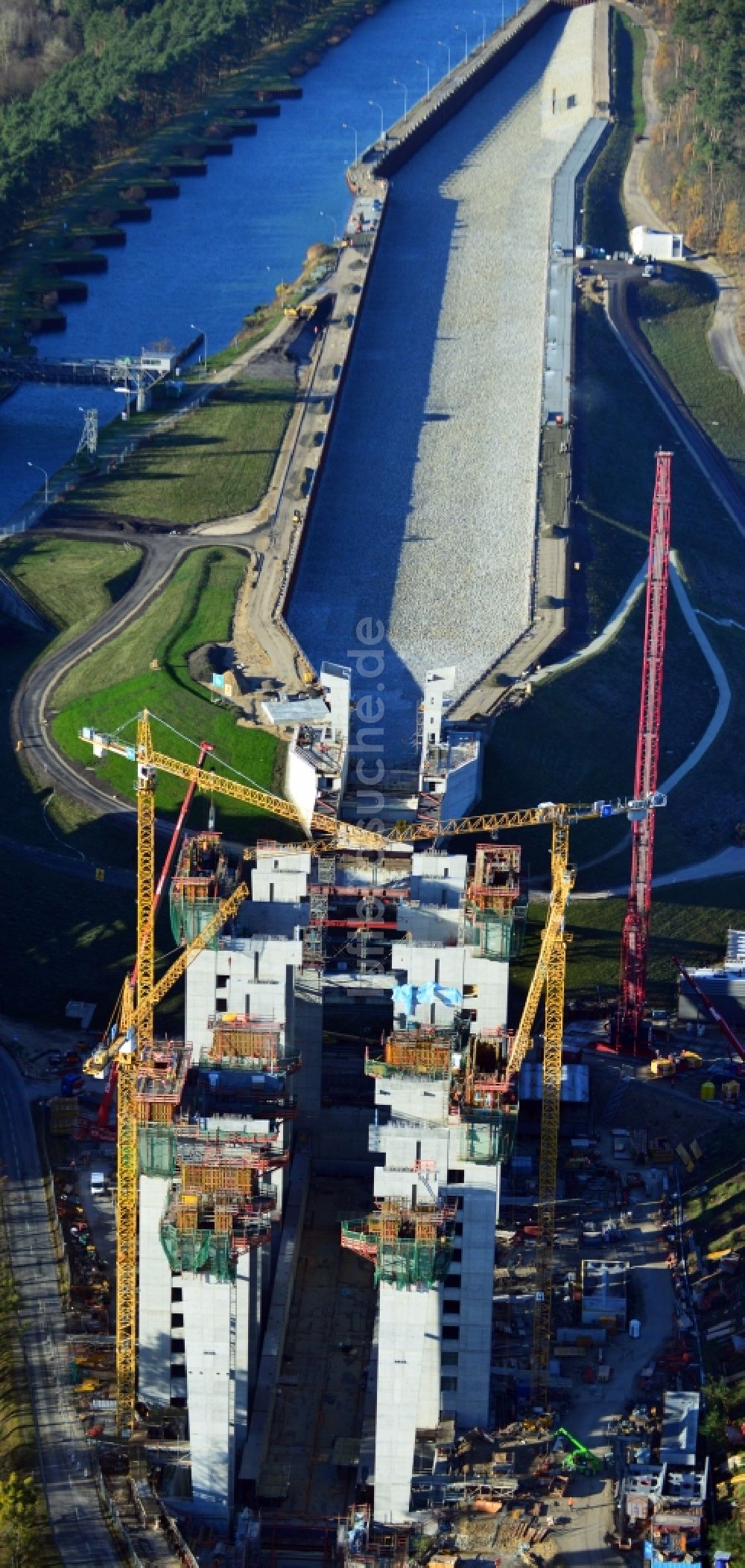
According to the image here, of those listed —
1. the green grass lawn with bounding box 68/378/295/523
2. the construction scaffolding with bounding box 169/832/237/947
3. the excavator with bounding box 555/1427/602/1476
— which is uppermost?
the green grass lawn with bounding box 68/378/295/523

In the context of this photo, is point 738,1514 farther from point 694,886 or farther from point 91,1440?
point 694,886

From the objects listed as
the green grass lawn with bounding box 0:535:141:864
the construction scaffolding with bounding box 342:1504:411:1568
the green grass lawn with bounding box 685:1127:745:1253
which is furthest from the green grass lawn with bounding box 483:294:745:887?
the construction scaffolding with bounding box 342:1504:411:1568

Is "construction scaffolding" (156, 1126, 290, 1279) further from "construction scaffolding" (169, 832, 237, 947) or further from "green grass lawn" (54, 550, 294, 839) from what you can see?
"green grass lawn" (54, 550, 294, 839)

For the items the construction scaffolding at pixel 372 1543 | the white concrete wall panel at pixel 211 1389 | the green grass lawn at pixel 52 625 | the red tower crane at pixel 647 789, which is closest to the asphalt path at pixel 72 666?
the green grass lawn at pixel 52 625

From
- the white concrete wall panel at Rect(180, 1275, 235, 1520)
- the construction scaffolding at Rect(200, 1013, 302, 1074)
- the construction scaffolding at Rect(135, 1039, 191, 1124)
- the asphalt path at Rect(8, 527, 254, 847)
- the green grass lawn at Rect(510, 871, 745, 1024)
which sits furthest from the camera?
the asphalt path at Rect(8, 527, 254, 847)

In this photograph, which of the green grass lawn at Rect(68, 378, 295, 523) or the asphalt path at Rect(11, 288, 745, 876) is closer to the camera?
the asphalt path at Rect(11, 288, 745, 876)

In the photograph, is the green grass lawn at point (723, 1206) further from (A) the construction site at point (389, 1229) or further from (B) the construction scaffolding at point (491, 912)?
(B) the construction scaffolding at point (491, 912)
